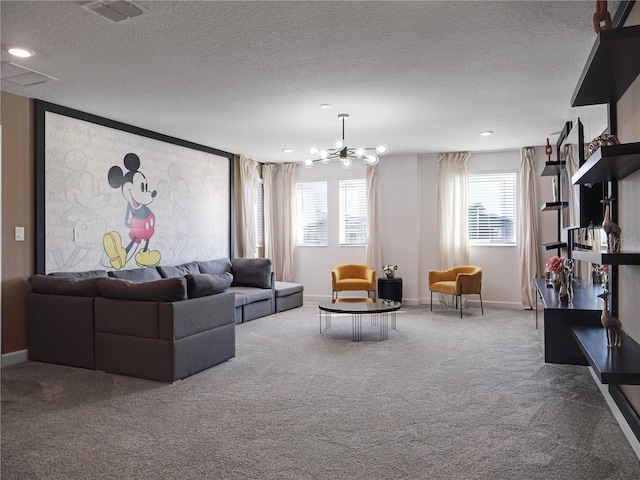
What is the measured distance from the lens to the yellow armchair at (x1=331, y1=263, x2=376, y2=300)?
24.1ft

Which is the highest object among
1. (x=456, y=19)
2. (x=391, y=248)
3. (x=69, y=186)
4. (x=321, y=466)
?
(x=456, y=19)

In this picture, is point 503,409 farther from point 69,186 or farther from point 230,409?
point 69,186

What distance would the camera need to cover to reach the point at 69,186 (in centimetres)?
500

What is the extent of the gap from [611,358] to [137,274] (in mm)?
4893

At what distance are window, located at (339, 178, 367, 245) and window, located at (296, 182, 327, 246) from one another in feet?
1.18

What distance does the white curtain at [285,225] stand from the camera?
8766 mm

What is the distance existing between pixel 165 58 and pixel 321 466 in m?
3.14

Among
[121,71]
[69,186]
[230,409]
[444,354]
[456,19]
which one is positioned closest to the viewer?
[456,19]

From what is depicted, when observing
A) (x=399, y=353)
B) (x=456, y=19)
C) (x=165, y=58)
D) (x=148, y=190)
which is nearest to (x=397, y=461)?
(x=399, y=353)

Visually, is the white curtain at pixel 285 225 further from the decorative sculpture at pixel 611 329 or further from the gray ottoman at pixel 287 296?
the decorative sculpture at pixel 611 329

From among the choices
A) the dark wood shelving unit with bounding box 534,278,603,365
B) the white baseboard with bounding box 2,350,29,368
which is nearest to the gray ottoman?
the white baseboard with bounding box 2,350,29,368

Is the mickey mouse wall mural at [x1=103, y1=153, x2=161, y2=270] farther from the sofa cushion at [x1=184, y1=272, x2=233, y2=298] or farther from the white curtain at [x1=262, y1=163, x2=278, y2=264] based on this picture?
the white curtain at [x1=262, y1=163, x2=278, y2=264]

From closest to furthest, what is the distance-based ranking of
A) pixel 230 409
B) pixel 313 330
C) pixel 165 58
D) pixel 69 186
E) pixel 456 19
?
pixel 456 19
pixel 230 409
pixel 165 58
pixel 69 186
pixel 313 330

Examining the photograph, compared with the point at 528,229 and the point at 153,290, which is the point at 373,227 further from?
the point at 153,290
